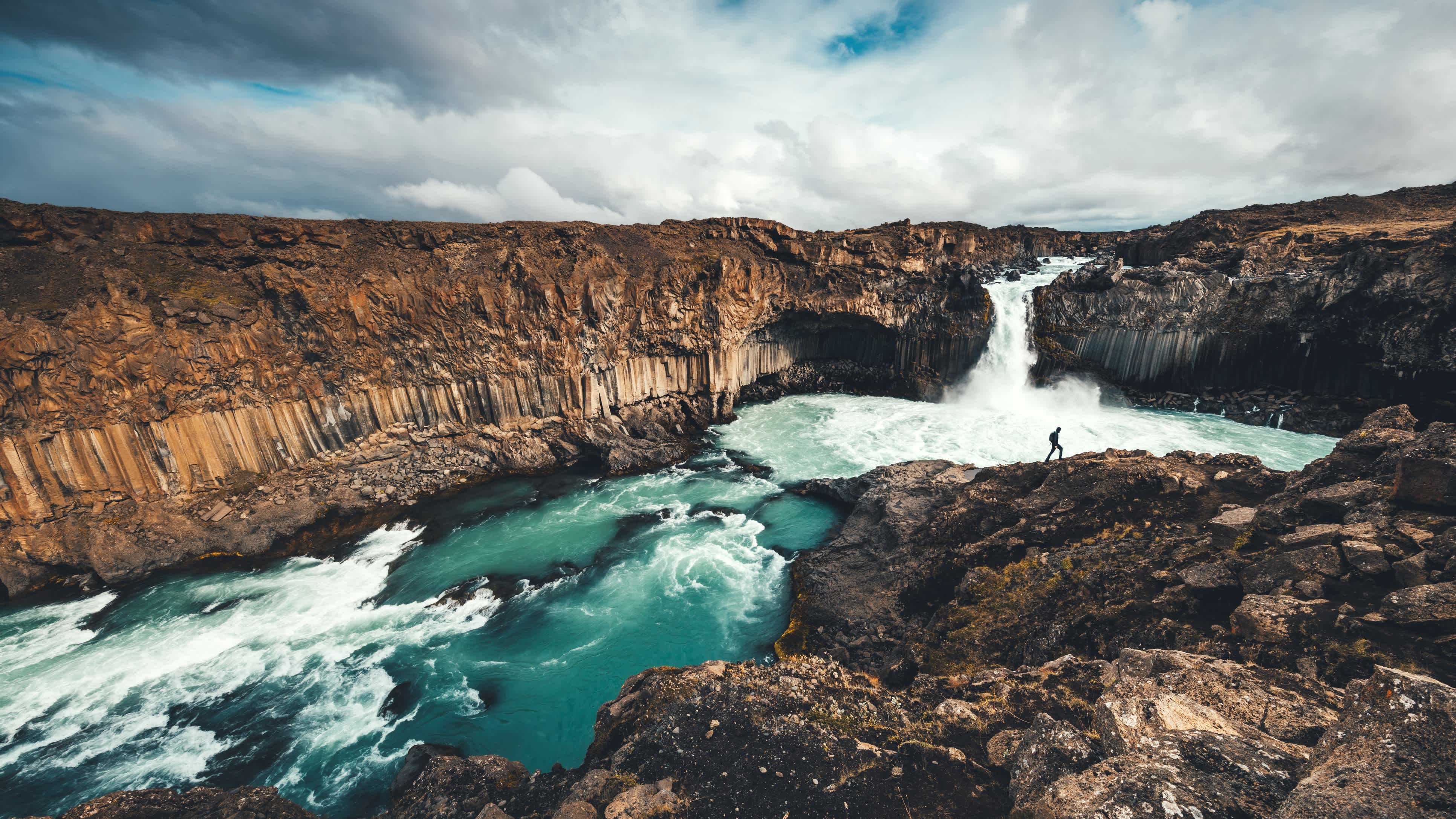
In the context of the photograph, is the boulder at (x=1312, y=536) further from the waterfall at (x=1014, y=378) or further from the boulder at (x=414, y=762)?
the waterfall at (x=1014, y=378)

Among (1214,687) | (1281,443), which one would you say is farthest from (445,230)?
(1281,443)

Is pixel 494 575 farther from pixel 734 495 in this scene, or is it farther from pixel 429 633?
pixel 734 495

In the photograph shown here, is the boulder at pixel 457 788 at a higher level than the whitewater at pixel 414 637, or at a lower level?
higher

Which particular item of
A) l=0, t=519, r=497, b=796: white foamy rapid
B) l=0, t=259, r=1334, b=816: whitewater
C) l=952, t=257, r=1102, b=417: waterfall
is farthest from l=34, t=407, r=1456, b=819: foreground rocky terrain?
l=952, t=257, r=1102, b=417: waterfall

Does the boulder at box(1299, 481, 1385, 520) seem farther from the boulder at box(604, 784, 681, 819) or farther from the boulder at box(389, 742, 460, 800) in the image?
the boulder at box(389, 742, 460, 800)

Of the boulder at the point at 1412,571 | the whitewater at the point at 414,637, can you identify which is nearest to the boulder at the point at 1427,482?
the boulder at the point at 1412,571

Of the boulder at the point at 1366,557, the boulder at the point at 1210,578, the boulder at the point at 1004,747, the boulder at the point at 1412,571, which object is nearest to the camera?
the boulder at the point at 1004,747

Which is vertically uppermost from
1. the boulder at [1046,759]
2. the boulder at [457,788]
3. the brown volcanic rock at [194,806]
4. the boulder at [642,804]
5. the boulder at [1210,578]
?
the boulder at [1210,578]

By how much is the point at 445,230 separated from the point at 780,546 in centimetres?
2237

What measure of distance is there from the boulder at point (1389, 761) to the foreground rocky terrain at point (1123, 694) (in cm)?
1

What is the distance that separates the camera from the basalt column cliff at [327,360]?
16.6 meters

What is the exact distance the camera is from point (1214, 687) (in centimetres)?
509

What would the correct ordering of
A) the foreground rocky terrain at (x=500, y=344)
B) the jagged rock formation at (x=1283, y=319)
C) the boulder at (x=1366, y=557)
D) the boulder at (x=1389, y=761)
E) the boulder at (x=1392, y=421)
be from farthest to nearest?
the jagged rock formation at (x=1283, y=319) < the foreground rocky terrain at (x=500, y=344) < the boulder at (x=1392, y=421) < the boulder at (x=1366, y=557) < the boulder at (x=1389, y=761)

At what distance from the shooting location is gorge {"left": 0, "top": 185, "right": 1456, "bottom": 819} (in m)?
6.29
